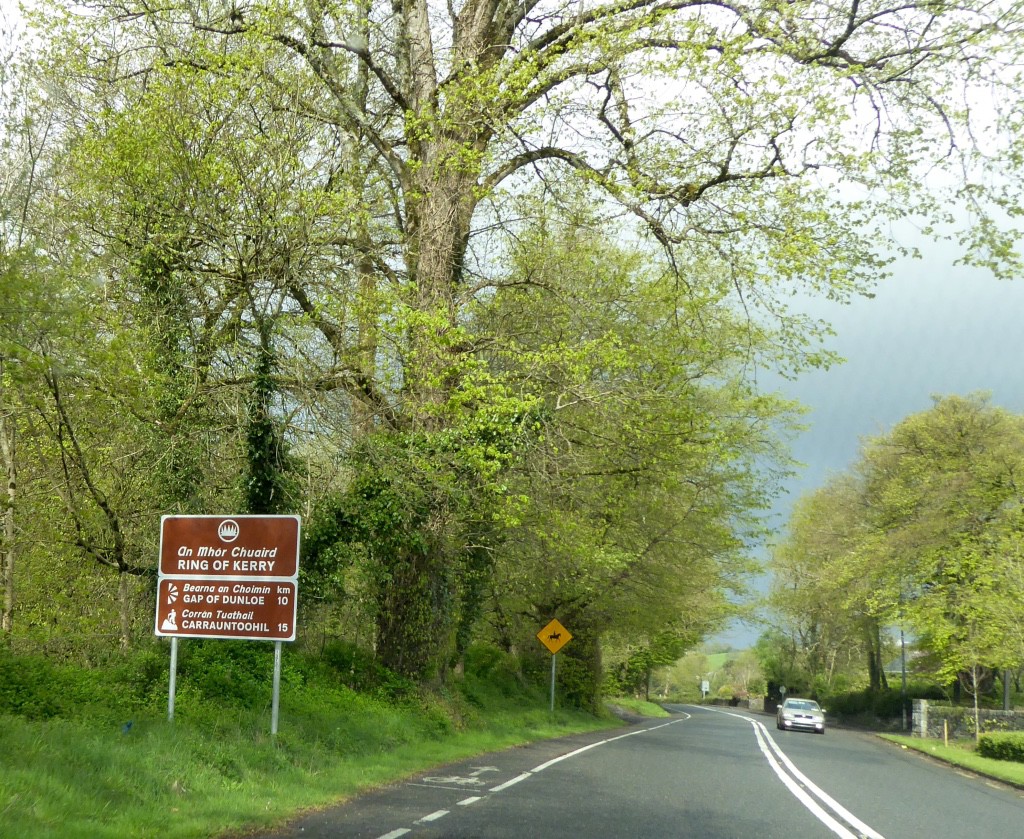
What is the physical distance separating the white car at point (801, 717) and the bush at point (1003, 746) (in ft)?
48.9

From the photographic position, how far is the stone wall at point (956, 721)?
3522cm

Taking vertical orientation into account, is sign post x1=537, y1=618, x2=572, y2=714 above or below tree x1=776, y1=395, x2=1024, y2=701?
below

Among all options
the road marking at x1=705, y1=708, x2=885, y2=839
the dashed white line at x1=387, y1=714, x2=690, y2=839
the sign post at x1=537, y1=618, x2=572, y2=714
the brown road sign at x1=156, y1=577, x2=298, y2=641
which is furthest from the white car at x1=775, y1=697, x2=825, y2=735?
the brown road sign at x1=156, y1=577, x2=298, y2=641

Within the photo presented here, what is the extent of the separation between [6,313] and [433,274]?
406 inches

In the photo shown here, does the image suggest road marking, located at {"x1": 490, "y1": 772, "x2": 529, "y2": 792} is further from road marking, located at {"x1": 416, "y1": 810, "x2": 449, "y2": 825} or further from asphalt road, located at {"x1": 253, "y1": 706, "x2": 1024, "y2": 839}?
road marking, located at {"x1": 416, "y1": 810, "x2": 449, "y2": 825}

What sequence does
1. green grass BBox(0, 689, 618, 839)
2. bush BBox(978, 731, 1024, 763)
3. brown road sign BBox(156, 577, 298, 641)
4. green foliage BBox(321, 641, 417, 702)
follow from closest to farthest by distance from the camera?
green grass BBox(0, 689, 618, 839), brown road sign BBox(156, 577, 298, 641), green foliage BBox(321, 641, 417, 702), bush BBox(978, 731, 1024, 763)

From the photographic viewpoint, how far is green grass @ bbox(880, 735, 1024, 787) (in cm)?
2123

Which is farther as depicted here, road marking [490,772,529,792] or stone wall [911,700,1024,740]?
stone wall [911,700,1024,740]

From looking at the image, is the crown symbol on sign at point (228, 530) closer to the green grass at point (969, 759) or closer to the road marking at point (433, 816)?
the road marking at point (433, 816)

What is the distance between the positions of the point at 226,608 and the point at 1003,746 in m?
21.7

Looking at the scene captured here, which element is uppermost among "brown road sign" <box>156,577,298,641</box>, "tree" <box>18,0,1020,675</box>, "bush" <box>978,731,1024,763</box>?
"tree" <box>18,0,1020,675</box>

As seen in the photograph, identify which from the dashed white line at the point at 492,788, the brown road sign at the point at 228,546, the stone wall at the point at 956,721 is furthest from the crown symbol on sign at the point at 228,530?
the stone wall at the point at 956,721

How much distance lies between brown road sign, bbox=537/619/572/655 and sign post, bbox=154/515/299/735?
19.2m

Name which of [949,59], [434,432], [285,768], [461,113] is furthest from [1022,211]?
[285,768]
